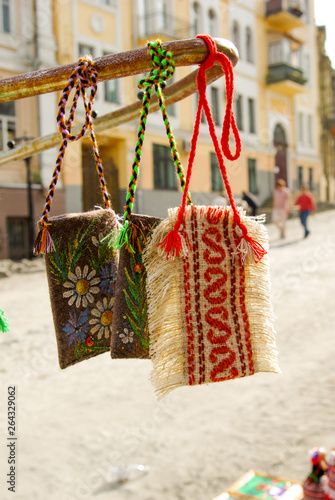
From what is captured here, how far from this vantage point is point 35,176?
1159cm

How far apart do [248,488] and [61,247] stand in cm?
448

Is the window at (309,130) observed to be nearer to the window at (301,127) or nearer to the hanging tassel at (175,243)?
the window at (301,127)

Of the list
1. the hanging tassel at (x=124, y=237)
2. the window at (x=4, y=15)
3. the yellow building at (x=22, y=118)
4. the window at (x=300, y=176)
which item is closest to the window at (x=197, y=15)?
the yellow building at (x=22, y=118)

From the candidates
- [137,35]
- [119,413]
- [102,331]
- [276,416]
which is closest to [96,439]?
[119,413]

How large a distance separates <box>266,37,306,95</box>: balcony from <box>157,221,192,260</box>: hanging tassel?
66.1 feet

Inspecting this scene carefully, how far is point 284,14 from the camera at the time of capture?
2000cm

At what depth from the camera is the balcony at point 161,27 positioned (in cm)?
1475

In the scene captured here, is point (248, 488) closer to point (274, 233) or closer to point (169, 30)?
point (274, 233)

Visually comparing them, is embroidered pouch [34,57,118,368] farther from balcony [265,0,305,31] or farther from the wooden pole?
balcony [265,0,305,31]

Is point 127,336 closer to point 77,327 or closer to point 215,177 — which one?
point 77,327

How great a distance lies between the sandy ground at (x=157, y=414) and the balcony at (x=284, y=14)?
1217 centimetres

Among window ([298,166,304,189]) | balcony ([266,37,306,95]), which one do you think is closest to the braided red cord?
balcony ([266,37,306,95])

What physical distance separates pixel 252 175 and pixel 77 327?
1898 cm

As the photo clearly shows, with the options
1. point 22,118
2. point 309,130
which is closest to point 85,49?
→ point 22,118
